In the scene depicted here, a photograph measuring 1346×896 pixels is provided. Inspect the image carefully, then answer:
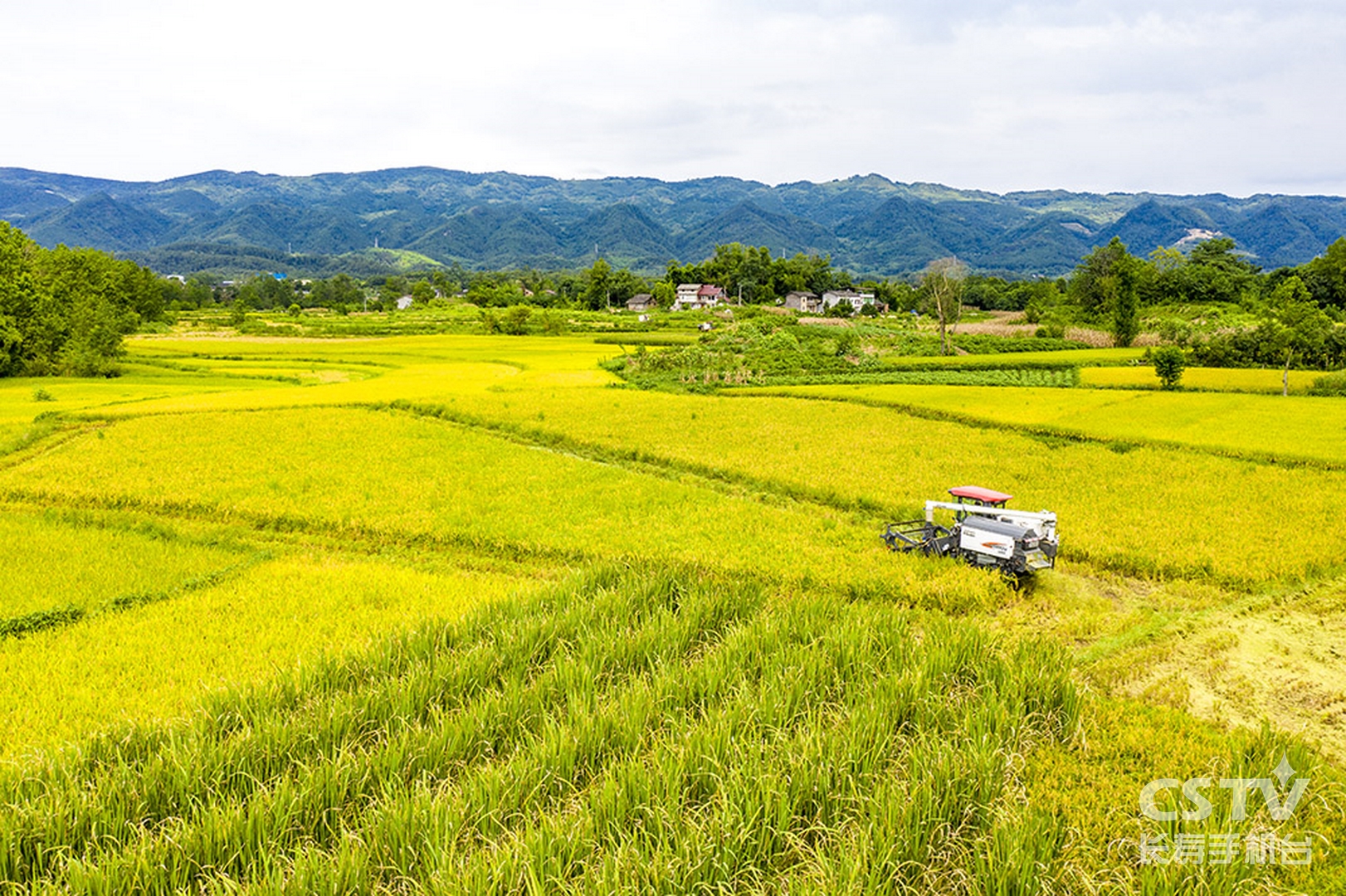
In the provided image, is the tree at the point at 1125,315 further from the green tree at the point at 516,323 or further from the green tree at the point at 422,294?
the green tree at the point at 422,294

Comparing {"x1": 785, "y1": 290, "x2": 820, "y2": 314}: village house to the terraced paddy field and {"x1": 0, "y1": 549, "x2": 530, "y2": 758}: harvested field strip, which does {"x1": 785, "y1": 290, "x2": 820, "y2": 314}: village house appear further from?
{"x1": 0, "y1": 549, "x2": 530, "y2": 758}: harvested field strip

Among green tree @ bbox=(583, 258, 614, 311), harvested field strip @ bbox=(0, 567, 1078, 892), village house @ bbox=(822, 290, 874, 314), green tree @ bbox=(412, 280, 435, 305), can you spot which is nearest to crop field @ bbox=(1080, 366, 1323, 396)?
harvested field strip @ bbox=(0, 567, 1078, 892)

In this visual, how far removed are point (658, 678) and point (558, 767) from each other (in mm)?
1546

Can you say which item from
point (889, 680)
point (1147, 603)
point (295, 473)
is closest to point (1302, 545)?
point (1147, 603)

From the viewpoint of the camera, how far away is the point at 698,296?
9169 centimetres

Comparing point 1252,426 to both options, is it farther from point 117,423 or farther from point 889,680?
point 117,423

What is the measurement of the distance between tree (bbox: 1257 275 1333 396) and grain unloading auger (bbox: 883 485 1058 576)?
81.9 ft

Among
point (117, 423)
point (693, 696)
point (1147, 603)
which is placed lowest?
point (1147, 603)

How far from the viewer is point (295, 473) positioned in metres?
16.6

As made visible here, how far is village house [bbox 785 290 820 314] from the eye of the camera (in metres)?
85.1

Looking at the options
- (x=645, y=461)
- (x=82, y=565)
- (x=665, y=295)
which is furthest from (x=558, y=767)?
(x=665, y=295)

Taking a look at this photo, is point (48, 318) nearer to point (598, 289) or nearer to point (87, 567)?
point (87, 567)

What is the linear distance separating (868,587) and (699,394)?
903 inches

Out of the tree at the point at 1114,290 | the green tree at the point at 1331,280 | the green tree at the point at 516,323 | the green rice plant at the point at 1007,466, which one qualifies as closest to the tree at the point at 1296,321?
the green rice plant at the point at 1007,466
